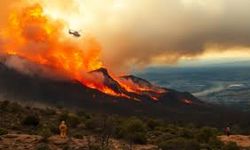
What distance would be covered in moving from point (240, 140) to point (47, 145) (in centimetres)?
2711

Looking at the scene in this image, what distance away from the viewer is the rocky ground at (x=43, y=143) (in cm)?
4557

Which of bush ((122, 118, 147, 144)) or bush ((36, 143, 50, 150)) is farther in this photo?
bush ((122, 118, 147, 144))

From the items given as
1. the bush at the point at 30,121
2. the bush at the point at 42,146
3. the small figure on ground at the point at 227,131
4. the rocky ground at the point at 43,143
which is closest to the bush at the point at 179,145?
the rocky ground at the point at 43,143

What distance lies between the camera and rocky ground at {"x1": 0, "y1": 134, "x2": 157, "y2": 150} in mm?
45566

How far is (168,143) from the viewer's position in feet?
169

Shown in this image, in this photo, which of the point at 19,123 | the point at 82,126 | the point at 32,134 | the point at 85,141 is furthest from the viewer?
the point at 82,126

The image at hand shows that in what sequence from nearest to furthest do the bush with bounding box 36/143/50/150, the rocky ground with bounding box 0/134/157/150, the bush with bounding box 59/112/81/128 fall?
the bush with bounding box 36/143/50/150 → the rocky ground with bounding box 0/134/157/150 → the bush with bounding box 59/112/81/128

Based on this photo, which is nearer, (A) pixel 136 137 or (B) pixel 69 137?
(B) pixel 69 137

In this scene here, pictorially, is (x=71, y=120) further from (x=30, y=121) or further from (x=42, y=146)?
(x=42, y=146)

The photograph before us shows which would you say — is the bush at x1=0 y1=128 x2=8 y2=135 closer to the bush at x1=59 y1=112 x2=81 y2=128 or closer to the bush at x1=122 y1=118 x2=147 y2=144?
the bush at x1=122 y1=118 x2=147 y2=144

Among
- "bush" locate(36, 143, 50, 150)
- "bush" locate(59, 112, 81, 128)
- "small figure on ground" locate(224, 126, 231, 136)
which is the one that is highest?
"bush" locate(59, 112, 81, 128)

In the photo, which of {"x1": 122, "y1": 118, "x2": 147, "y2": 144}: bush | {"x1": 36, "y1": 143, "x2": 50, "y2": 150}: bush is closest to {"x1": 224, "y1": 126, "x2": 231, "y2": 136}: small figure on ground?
{"x1": 122, "y1": 118, "x2": 147, "y2": 144}: bush

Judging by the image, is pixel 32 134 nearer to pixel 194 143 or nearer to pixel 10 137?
pixel 10 137

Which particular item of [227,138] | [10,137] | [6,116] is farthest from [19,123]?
[227,138]
